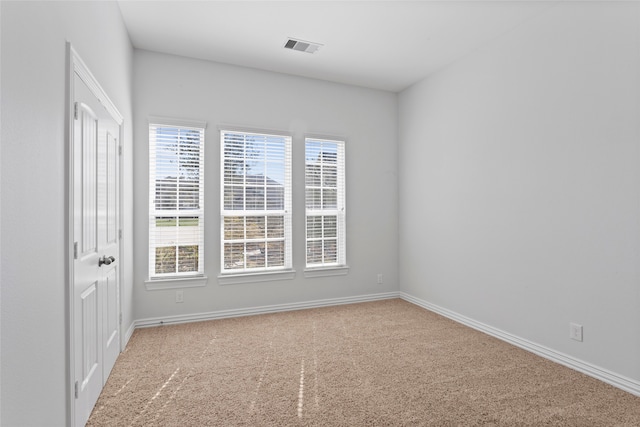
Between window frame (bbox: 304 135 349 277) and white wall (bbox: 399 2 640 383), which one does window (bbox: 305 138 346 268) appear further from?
white wall (bbox: 399 2 640 383)

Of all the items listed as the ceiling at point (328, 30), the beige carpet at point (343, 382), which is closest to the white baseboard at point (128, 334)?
the beige carpet at point (343, 382)

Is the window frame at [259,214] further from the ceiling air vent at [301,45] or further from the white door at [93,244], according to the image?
the white door at [93,244]

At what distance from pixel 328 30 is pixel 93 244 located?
273cm

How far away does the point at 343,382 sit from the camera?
2527mm

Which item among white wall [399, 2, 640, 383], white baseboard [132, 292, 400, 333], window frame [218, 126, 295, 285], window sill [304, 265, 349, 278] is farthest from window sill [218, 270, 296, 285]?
white wall [399, 2, 640, 383]

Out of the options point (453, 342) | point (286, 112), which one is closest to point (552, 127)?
point (453, 342)

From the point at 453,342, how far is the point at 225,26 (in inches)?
145

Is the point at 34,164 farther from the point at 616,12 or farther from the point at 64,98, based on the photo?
the point at 616,12

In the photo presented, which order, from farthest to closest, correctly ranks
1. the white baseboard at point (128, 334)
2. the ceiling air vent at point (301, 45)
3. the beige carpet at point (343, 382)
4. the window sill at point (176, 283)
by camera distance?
the window sill at point (176, 283)
the ceiling air vent at point (301, 45)
the white baseboard at point (128, 334)
the beige carpet at point (343, 382)

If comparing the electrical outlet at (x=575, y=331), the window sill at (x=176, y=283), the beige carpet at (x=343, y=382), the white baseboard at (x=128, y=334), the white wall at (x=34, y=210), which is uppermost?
the white wall at (x=34, y=210)

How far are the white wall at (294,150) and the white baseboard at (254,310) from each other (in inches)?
1.9

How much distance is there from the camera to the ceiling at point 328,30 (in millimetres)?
2988

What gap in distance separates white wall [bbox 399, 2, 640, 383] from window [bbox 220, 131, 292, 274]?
184cm

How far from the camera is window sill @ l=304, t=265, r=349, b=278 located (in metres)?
4.47
